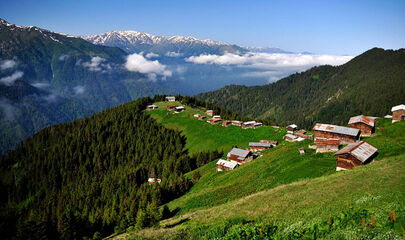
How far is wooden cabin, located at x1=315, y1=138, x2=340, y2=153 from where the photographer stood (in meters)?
54.4

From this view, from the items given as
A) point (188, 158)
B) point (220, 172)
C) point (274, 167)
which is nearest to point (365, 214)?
point (274, 167)

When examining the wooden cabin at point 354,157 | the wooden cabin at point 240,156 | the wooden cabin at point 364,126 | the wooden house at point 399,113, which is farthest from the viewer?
the wooden cabin at point 240,156

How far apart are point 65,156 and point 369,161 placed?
151566 mm

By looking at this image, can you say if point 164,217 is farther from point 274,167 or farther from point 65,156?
point 65,156

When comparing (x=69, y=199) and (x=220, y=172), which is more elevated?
(x=220, y=172)

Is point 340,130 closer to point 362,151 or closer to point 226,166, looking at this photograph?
point 362,151

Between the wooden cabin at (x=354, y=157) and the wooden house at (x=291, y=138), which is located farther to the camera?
the wooden house at (x=291, y=138)

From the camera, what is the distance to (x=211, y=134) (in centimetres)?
12900

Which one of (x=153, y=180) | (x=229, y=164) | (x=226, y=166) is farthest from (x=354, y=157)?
(x=153, y=180)

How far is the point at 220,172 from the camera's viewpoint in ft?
255

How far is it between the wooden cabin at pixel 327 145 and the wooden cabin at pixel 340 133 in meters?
9.59

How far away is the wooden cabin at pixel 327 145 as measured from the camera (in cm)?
5438

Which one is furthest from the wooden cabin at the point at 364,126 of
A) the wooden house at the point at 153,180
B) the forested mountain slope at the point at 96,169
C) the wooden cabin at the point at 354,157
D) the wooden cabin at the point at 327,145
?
the wooden house at the point at 153,180

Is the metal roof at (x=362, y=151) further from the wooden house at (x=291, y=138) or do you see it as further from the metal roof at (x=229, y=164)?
the wooden house at (x=291, y=138)
